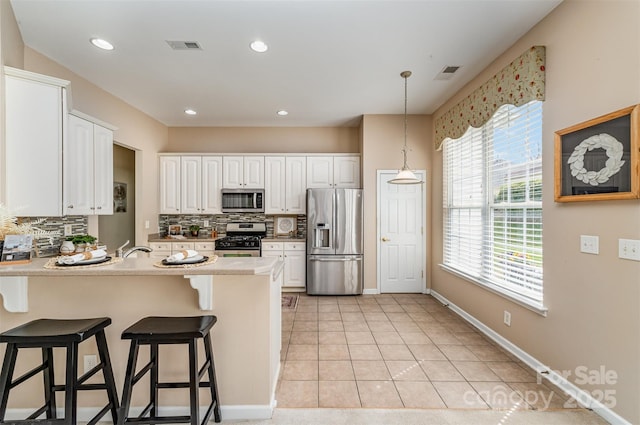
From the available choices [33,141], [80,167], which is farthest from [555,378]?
[80,167]

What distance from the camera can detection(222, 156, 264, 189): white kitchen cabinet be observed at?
4.87 metres

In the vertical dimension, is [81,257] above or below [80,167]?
below

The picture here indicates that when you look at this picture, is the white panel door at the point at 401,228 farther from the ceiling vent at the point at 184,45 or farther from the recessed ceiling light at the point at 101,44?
the recessed ceiling light at the point at 101,44

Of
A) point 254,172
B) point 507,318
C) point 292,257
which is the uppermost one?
point 254,172

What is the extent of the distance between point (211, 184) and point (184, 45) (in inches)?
100

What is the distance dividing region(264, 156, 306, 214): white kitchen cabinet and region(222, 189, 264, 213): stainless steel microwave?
130mm

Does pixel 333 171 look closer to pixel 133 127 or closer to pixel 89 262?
pixel 133 127

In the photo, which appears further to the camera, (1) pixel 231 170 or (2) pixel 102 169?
(1) pixel 231 170

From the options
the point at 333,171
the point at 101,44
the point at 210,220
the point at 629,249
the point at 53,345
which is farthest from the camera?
the point at 210,220

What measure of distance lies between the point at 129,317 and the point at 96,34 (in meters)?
2.40

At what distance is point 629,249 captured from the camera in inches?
65.0

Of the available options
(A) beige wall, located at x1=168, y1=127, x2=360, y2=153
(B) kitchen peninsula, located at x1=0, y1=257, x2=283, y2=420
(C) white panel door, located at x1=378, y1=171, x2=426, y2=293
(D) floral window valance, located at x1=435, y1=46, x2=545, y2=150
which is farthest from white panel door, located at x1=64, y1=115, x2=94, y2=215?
(D) floral window valance, located at x1=435, y1=46, x2=545, y2=150

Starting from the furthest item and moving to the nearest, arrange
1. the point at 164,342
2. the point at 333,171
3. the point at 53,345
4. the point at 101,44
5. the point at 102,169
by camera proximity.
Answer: the point at 333,171 → the point at 102,169 → the point at 101,44 → the point at 164,342 → the point at 53,345

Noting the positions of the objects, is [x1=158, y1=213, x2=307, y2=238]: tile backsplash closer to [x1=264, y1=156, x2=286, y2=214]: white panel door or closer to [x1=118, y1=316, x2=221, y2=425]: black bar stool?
[x1=264, y1=156, x2=286, y2=214]: white panel door
